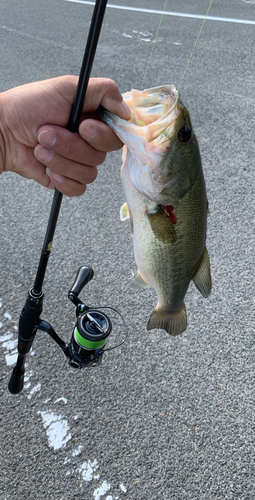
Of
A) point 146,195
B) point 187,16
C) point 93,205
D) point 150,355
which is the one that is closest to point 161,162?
point 146,195

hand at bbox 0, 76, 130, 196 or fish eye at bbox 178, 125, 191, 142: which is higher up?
fish eye at bbox 178, 125, 191, 142

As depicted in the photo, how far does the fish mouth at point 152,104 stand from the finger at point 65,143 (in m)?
0.12

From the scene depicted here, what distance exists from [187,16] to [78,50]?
2995 millimetres

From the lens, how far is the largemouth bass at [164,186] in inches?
44.5

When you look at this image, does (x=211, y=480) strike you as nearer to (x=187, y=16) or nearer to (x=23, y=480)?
(x=23, y=480)

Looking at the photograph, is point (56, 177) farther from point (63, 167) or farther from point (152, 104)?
point (152, 104)

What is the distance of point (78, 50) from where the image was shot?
6172mm

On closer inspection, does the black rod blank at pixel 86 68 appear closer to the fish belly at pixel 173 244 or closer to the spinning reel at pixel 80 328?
the fish belly at pixel 173 244

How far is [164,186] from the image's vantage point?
118cm

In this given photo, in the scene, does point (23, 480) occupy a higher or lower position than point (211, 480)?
lower

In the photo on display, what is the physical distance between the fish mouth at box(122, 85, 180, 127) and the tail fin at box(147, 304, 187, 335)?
0.68m

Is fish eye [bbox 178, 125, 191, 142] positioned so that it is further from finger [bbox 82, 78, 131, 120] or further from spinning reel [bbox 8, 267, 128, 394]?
spinning reel [bbox 8, 267, 128, 394]

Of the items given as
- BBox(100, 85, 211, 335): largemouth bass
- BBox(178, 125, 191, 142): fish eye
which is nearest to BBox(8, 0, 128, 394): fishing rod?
BBox(100, 85, 211, 335): largemouth bass

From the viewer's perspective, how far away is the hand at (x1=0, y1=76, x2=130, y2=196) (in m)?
1.22
